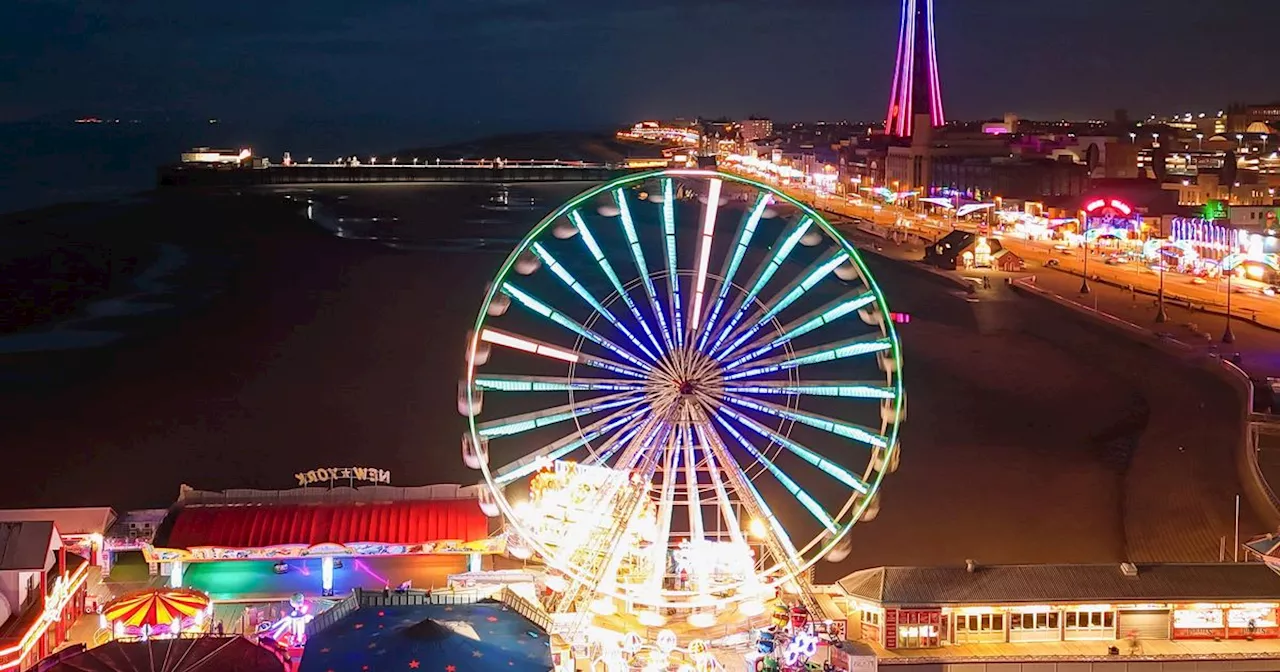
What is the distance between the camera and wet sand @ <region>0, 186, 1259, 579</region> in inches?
850

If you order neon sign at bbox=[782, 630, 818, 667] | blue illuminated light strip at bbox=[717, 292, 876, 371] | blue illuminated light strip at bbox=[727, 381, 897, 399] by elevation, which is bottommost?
neon sign at bbox=[782, 630, 818, 667]

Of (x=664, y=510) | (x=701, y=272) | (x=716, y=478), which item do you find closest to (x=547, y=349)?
(x=701, y=272)

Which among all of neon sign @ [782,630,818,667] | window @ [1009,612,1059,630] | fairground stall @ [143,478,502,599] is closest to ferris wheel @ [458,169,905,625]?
neon sign @ [782,630,818,667]

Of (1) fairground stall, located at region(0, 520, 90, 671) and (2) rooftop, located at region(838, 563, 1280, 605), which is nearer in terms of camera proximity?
(1) fairground stall, located at region(0, 520, 90, 671)

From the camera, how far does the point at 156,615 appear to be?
49.2ft

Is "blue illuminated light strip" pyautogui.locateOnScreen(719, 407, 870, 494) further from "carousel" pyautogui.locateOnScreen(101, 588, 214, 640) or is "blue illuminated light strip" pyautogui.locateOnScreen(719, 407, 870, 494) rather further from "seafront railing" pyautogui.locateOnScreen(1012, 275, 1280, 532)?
"seafront railing" pyautogui.locateOnScreen(1012, 275, 1280, 532)

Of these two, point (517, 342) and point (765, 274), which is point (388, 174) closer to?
point (517, 342)

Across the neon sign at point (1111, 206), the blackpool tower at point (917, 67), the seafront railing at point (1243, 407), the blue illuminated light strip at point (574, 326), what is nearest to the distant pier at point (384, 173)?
the blackpool tower at point (917, 67)

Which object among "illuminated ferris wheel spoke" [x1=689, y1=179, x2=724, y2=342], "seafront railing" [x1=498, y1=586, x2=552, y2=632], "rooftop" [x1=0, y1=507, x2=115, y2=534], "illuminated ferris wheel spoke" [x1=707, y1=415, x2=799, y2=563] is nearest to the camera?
"illuminated ferris wheel spoke" [x1=689, y1=179, x2=724, y2=342]

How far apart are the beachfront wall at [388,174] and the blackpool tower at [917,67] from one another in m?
22.2

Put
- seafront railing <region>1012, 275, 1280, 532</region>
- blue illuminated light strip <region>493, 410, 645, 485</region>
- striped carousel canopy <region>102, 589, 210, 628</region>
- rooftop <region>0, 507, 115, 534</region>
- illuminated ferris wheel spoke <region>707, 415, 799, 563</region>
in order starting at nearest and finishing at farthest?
illuminated ferris wheel spoke <region>707, 415, 799, 563</region>, striped carousel canopy <region>102, 589, 210, 628</region>, blue illuminated light strip <region>493, 410, 645, 485</region>, rooftop <region>0, 507, 115, 534</region>, seafront railing <region>1012, 275, 1280, 532</region>

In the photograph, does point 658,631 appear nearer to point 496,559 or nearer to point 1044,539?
point 496,559

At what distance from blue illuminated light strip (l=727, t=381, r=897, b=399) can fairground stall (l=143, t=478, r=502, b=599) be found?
4.45m

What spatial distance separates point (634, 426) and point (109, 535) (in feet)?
25.3
